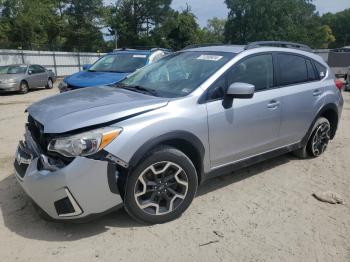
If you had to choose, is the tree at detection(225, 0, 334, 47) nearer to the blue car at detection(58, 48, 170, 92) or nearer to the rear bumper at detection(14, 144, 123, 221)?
the blue car at detection(58, 48, 170, 92)

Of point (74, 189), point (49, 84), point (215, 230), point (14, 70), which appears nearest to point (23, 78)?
point (14, 70)

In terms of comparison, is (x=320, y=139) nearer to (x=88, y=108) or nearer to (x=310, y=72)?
(x=310, y=72)

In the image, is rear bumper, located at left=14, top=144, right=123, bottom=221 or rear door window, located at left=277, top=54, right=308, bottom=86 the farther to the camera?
rear door window, located at left=277, top=54, right=308, bottom=86

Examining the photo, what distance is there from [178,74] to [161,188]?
1434 mm

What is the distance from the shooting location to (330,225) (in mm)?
3863

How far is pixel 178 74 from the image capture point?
14.7 ft

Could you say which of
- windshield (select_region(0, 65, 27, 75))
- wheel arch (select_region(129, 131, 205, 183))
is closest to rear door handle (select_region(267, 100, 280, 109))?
wheel arch (select_region(129, 131, 205, 183))

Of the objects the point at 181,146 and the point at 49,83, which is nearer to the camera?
the point at 181,146

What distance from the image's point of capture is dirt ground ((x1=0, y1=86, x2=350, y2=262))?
330 centimetres

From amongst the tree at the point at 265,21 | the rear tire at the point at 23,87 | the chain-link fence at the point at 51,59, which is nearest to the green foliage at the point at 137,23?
the tree at the point at 265,21

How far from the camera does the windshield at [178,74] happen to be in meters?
4.14

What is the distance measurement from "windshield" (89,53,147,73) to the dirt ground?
4.49 meters

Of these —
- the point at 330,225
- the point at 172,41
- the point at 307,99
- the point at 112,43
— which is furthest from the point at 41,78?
the point at 112,43

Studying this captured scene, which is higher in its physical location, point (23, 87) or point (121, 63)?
point (121, 63)
